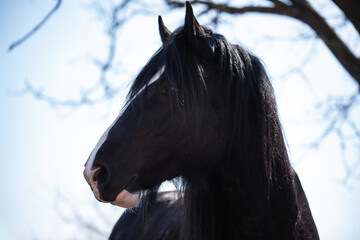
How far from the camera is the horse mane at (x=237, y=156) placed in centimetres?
296

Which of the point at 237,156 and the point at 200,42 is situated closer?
the point at 237,156

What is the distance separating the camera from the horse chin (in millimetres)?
2811

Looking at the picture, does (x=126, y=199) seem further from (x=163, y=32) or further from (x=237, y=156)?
(x=163, y=32)

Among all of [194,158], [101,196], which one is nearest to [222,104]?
[194,158]

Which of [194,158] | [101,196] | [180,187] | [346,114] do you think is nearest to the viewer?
[101,196]

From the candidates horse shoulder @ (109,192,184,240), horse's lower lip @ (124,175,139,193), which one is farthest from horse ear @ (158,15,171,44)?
horse shoulder @ (109,192,184,240)

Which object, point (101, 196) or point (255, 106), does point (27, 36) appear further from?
point (255, 106)

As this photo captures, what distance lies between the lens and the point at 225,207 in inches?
121

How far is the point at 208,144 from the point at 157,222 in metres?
1.81

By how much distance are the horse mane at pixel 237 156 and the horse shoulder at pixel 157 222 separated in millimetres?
901

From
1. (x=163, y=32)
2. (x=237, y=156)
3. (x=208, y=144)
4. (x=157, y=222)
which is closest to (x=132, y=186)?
(x=208, y=144)

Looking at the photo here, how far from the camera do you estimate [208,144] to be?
299 cm

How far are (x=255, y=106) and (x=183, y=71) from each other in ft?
1.65

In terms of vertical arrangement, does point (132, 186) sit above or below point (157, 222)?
above
